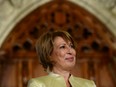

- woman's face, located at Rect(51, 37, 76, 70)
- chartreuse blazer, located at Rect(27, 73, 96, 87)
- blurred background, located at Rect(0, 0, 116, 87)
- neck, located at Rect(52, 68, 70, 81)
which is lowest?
chartreuse blazer, located at Rect(27, 73, 96, 87)

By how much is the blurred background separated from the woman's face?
4.56ft

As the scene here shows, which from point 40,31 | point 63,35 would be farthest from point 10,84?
point 63,35

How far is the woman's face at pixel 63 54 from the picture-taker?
3.71ft

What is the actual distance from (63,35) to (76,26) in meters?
1.52

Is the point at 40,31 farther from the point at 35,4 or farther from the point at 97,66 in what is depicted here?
the point at 97,66

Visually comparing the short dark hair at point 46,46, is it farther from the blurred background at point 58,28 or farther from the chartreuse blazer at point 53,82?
the blurred background at point 58,28

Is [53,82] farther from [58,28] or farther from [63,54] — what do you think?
[58,28]

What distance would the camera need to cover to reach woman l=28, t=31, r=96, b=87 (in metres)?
1.13

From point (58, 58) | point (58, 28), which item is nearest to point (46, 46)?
point (58, 58)

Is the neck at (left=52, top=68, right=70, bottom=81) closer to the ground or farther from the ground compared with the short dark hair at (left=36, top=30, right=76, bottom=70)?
closer to the ground

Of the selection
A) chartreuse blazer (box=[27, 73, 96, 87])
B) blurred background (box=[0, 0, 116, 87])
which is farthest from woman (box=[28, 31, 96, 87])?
blurred background (box=[0, 0, 116, 87])

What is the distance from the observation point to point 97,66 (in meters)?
2.68

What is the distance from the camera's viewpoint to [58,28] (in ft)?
8.63

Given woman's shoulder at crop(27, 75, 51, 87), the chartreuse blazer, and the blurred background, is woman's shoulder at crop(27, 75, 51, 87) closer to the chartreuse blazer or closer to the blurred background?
the chartreuse blazer
